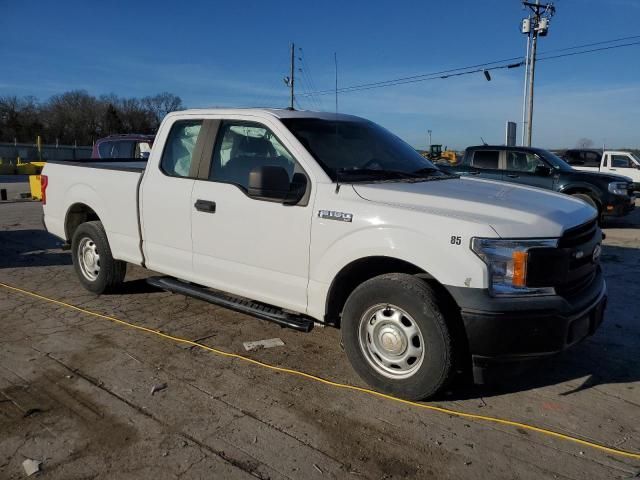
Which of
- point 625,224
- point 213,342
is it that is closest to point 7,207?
point 213,342

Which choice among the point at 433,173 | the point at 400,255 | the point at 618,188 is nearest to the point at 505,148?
the point at 618,188

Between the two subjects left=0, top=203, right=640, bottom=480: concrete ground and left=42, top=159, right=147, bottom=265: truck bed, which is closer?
left=0, top=203, right=640, bottom=480: concrete ground

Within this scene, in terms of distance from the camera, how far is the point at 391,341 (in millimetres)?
3635

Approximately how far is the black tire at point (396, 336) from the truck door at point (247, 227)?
486 millimetres

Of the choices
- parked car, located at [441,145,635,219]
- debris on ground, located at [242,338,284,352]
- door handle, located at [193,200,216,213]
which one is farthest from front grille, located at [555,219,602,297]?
parked car, located at [441,145,635,219]

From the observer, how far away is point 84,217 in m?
6.39

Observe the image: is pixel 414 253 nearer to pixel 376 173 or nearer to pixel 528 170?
pixel 376 173

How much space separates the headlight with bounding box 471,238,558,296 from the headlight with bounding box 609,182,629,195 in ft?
36.7

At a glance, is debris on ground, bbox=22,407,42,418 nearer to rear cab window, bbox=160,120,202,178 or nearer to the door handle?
the door handle

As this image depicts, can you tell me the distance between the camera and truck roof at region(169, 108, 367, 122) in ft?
14.8

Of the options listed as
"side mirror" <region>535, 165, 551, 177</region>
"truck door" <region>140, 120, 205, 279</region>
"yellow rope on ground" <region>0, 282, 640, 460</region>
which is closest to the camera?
"yellow rope on ground" <region>0, 282, 640, 460</region>

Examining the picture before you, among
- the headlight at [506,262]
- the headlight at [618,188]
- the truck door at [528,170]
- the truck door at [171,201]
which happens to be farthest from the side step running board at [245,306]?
the headlight at [618,188]

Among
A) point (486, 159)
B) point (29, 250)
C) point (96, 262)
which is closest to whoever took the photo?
point (96, 262)

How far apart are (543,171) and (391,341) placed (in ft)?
35.3
